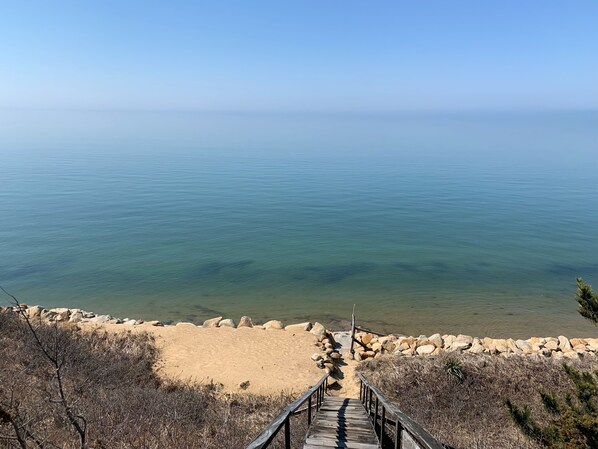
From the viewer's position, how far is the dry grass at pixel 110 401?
6.21 meters

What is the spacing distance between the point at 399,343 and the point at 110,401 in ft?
39.7

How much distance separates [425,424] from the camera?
9414mm

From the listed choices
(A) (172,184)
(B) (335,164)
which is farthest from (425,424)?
(B) (335,164)

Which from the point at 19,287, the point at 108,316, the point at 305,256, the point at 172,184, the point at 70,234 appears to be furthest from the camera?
the point at 172,184

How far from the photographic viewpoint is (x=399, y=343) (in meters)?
17.2

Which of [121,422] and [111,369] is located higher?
[121,422]

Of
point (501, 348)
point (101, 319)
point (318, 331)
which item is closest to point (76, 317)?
point (101, 319)

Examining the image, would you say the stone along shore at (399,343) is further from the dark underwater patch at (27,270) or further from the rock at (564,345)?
the dark underwater patch at (27,270)

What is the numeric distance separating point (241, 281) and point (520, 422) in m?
A: 18.7

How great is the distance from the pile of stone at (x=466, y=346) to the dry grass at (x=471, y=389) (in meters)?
2.21

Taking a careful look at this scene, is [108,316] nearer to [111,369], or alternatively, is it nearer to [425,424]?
[111,369]

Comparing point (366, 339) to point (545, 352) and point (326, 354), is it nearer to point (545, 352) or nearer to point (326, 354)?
point (326, 354)

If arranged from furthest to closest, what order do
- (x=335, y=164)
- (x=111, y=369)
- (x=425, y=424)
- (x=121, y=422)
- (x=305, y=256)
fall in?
(x=335, y=164) → (x=305, y=256) → (x=111, y=369) → (x=425, y=424) → (x=121, y=422)

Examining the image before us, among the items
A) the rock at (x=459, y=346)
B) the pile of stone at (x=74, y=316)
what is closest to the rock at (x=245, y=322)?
the pile of stone at (x=74, y=316)
